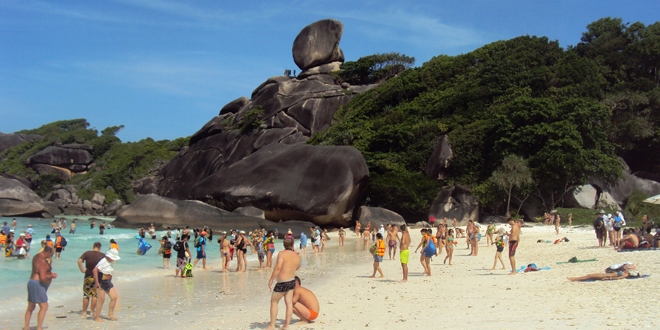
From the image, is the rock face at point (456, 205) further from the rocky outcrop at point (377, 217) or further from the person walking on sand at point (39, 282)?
the person walking on sand at point (39, 282)

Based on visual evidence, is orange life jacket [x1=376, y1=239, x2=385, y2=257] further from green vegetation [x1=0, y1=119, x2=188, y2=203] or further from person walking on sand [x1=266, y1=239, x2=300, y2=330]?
green vegetation [x1=0, y1=119, x2=188, y2=203]

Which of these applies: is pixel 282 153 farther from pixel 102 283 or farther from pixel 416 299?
pixel 102 283

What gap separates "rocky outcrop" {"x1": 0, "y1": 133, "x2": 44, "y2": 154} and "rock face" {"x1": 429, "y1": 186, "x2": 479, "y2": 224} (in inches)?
3043

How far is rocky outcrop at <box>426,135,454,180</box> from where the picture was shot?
3772cm

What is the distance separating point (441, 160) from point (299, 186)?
396 inches

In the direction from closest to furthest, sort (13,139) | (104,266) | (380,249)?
1. (104,266)
2. (380,249)
3. (13,139)

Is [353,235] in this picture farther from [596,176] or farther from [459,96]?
[459,96]

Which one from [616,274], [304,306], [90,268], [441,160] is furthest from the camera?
[441,160]

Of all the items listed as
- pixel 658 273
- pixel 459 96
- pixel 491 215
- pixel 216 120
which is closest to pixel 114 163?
pixel 216 120

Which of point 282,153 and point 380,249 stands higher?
point 282,153

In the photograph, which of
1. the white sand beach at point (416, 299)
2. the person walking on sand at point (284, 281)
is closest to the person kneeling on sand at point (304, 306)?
the white sand beach at point (416, 299)

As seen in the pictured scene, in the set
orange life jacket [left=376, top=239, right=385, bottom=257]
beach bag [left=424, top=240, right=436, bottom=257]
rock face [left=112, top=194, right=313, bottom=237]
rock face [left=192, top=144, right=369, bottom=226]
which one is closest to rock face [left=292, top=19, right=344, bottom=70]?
rock face [left=192, top=144, right=369, bottom=226]

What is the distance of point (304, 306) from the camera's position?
863cm

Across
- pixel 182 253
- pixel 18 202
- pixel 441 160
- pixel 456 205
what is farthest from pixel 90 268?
pixel 18 202
